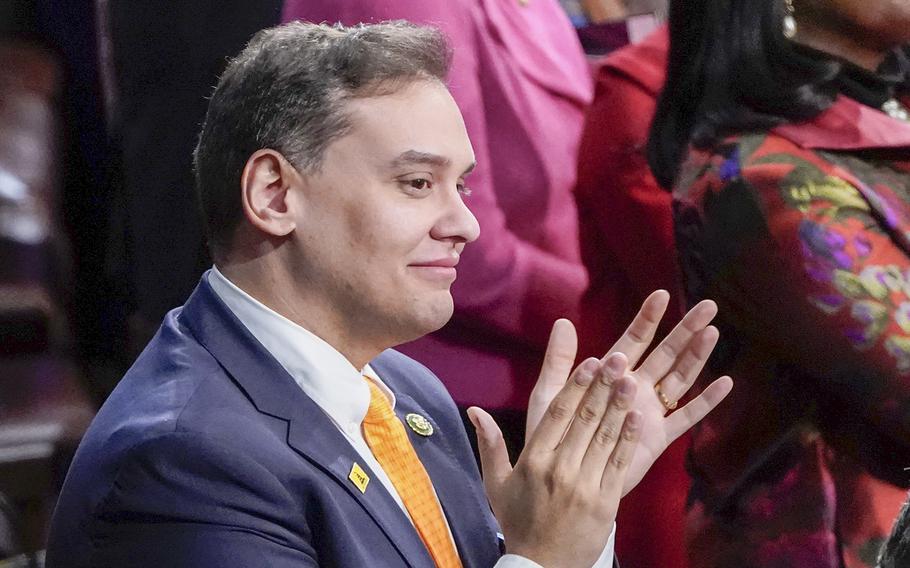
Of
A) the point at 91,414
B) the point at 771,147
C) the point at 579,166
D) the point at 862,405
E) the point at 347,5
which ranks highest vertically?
the point at 347,5

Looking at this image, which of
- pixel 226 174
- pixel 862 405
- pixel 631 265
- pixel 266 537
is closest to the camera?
pixel 266 537

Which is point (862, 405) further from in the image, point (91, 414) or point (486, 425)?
point (91, 414)

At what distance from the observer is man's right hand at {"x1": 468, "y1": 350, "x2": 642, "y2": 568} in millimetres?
1057

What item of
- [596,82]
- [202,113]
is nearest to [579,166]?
[596,82]

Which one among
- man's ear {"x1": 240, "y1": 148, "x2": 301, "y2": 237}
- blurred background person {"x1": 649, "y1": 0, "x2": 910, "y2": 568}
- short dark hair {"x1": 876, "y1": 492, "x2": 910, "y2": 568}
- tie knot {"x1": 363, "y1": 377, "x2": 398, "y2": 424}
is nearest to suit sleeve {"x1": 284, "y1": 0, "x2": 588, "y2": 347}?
blurred background person {"x1": 649, "y1": 0, "x2": 910, "y2": 568}

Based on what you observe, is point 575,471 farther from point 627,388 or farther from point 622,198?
point 622,198

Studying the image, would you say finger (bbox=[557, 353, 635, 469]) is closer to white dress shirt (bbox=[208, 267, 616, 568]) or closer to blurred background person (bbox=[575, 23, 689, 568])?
white dress shirt (bbox=[208, 267, 616, 568])

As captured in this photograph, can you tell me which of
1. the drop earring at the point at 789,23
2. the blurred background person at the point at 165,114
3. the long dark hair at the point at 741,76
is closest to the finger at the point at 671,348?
the long dark hair at the point at 741,76

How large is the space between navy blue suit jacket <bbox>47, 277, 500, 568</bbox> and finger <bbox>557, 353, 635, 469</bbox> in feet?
0.52

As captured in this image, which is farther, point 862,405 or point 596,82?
point 596,82

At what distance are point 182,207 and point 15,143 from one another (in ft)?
1.23

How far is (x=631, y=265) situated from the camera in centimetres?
156

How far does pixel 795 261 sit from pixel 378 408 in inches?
17.2

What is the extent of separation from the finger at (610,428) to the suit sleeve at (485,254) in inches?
18.3
